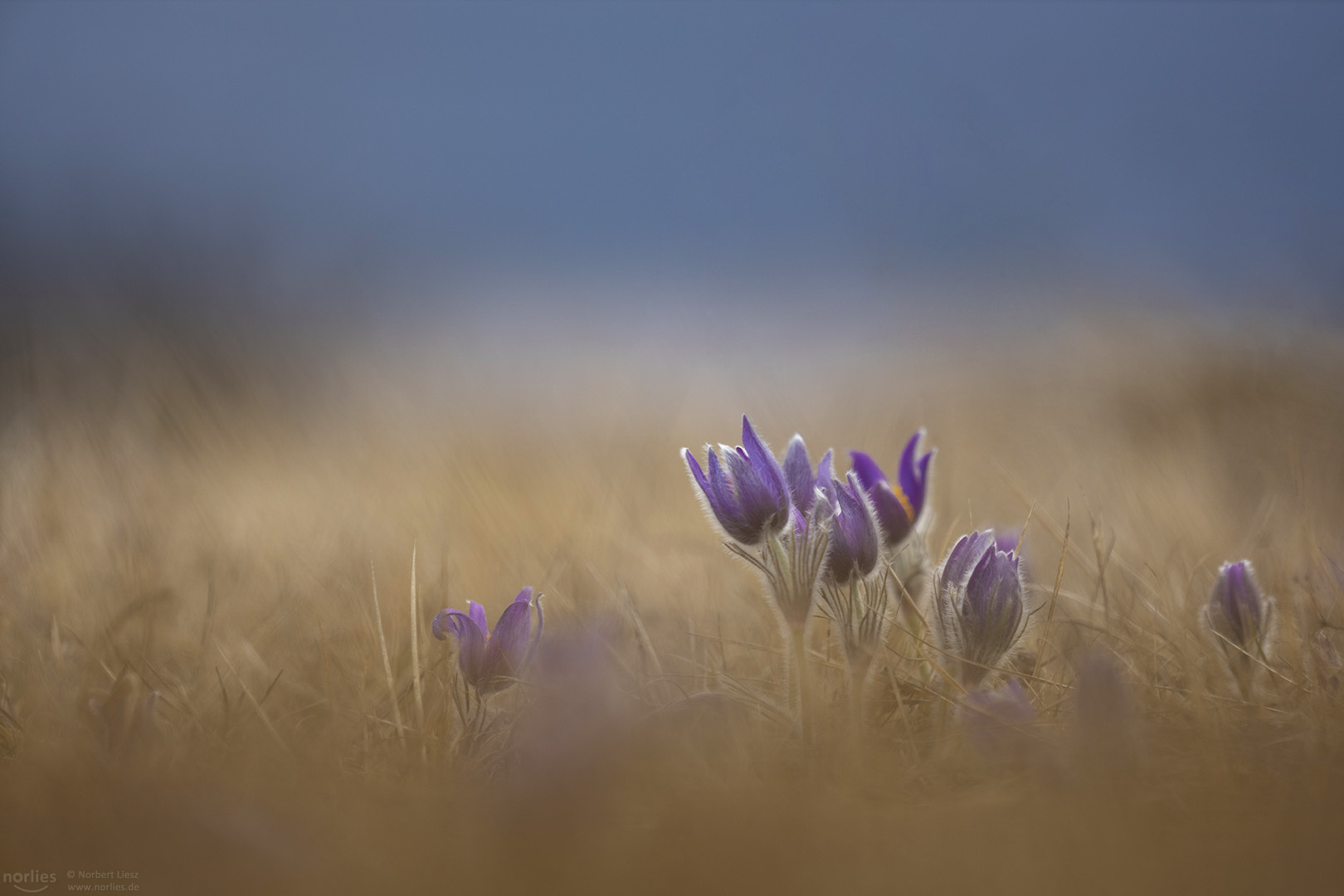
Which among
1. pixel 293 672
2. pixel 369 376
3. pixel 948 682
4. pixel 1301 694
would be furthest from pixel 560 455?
pixel 1301 694

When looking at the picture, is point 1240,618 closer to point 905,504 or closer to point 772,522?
point 905,504

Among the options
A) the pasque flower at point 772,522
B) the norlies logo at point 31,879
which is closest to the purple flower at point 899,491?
the pasque flower at point 772,522

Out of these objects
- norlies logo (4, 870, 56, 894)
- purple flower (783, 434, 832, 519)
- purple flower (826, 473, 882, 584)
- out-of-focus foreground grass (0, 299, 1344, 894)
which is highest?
purple flower (783, 434, 832, 519)

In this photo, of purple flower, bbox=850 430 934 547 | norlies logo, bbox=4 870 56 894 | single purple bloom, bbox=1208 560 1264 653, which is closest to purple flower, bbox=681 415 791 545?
purple flower, bbox=850 430 934 547

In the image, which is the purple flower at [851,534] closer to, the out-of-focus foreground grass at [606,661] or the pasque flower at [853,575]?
the pasque flower at [853,575]

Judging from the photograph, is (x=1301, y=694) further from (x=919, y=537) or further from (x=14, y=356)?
(x=14, y=356)

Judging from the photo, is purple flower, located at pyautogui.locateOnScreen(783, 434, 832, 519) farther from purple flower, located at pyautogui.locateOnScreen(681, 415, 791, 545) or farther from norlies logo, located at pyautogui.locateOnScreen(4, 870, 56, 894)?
norlies logo, located at pyautogui.locateOnScreen(4, 870, 56, 894)
